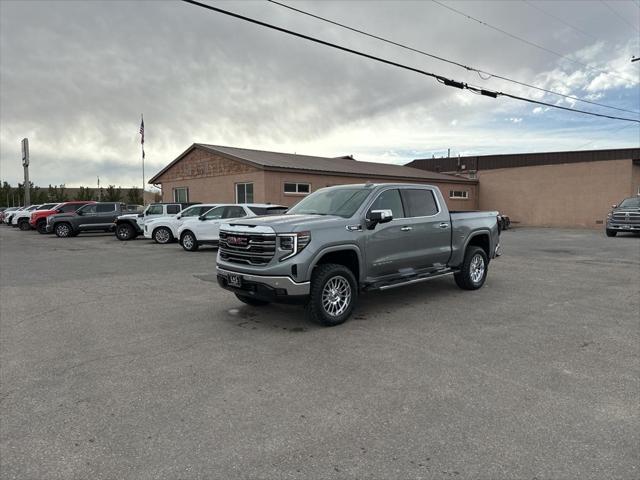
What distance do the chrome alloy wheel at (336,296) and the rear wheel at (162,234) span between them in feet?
44.9

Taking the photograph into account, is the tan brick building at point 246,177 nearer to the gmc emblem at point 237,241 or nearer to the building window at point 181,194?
the building window at point 181,194

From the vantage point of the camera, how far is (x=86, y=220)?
22.7 metres

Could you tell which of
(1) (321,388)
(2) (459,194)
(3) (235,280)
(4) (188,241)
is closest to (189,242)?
(4) (188,241)

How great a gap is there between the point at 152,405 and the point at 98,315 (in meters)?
3.50

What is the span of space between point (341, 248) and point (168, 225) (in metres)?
13.5

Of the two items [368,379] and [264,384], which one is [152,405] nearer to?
[264,384]

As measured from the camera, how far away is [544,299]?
7.47 metres

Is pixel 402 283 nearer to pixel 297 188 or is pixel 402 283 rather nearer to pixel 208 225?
pixel 208 225

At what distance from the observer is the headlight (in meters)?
5.56

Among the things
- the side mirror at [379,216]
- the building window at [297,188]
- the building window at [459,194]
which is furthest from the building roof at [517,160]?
the side mirror at [379,216]

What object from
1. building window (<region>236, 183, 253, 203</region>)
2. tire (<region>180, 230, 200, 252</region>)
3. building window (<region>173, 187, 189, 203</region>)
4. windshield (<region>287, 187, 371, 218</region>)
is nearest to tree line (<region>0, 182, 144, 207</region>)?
building window (<region>173, 187, 189, 203</region>)

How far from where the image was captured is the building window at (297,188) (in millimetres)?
22569

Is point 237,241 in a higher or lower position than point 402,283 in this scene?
higher

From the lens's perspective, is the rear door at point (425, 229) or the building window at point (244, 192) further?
the building window at point (244, 192)
